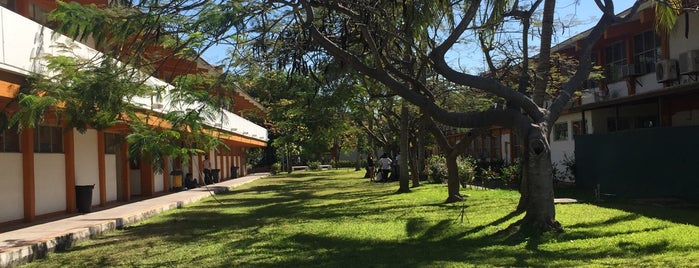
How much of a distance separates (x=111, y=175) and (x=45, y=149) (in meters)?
4.20

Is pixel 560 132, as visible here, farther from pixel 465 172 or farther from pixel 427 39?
pixel 427 39

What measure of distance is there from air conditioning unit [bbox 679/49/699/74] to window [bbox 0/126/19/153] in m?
17.2

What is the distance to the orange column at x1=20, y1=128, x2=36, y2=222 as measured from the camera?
44.2 ft

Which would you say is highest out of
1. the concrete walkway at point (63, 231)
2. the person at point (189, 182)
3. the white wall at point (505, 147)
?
the white wall at point (505, 147)

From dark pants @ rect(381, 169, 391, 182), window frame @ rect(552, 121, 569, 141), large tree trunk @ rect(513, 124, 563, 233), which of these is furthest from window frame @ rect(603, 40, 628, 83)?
large tree trunk @ rect(513, 124, 563, 233)

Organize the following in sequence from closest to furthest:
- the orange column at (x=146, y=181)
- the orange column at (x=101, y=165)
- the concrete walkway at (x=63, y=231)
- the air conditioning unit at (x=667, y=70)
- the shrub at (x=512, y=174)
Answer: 1. the concrete walkway at (x=63, y=231)
2. the air conditioning unit at (x=667, y=70)
3. the orange column at (x=101, y=165)
4. the shrub at (x=512, y=174)
5. the orange column at (x=146, y=181)

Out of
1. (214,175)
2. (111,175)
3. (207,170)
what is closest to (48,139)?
(111,175)

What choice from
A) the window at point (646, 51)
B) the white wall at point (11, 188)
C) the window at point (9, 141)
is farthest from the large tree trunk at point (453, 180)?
the window at point (9, 141)

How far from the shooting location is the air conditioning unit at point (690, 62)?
1645cm

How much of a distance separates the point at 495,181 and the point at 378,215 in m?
11.4

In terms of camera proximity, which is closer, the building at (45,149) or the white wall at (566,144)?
the building at (45,149)

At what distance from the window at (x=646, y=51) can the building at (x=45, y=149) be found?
13.8 meters

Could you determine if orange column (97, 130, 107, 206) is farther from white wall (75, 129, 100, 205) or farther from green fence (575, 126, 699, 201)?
green fence (575, 126, 699, 201)

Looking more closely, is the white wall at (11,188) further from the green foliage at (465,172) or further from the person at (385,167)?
the person at (385,167)
